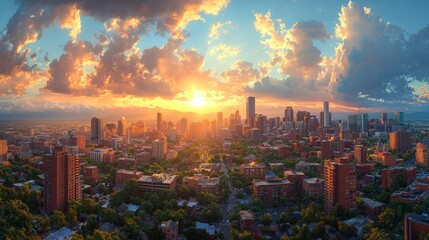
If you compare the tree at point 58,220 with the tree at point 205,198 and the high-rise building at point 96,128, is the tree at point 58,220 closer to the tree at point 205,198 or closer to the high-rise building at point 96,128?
the tree at point 205,198

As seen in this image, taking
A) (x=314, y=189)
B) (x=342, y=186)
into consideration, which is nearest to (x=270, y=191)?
(x=314, y=189)

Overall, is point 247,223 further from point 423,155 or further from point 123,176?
point 423,155

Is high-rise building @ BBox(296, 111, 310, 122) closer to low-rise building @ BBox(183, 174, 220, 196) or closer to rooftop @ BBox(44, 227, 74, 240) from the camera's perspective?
low-rise building @ BBox(183, 174, 220, 196)

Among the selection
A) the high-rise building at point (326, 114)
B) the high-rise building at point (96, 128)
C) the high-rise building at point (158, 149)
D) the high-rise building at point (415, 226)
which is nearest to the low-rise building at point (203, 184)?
the high-rise building at point (415, 226)

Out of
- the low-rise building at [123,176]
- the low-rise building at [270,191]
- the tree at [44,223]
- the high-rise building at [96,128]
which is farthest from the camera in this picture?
the high-rise building at [96,128]

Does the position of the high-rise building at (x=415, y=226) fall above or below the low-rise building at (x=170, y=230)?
above

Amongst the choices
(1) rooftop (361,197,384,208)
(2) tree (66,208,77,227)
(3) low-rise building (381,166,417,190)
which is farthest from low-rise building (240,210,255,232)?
(3) low-rise building (381,166,417,190)
